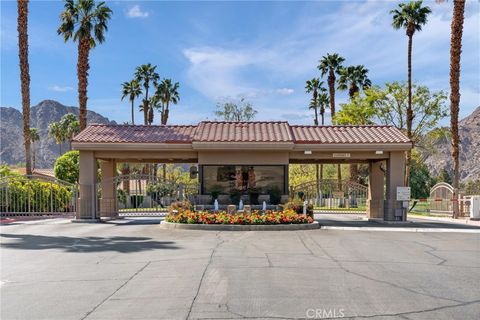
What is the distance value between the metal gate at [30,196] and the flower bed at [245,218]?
7283 millimetres

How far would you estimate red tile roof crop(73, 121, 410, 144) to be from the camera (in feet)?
77.4

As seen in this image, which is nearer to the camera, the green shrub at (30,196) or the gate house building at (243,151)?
the gate house building at (243,151)

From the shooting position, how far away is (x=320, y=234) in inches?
676

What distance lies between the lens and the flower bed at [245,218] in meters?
18.8

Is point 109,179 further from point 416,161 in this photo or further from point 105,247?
point 416,161

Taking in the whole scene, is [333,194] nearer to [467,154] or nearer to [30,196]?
[30,196]

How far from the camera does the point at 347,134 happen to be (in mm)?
24938

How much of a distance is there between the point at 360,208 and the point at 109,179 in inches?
624

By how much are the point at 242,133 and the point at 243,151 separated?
1244 mm

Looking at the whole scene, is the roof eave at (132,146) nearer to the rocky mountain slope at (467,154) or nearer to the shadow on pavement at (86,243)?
the shadow on pavement at (86,243)

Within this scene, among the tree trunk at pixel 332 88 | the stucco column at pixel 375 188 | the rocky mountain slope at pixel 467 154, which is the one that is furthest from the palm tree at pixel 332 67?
the rocky mountain slope at pixel 467 154

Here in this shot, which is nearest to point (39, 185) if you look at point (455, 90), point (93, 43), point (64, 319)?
point (93, 43)

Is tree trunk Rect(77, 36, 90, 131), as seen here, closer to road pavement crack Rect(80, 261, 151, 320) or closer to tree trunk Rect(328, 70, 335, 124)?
Answer: road pavement crack Rect(80, 261, 151, 320)

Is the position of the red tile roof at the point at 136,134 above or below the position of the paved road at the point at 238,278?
above
